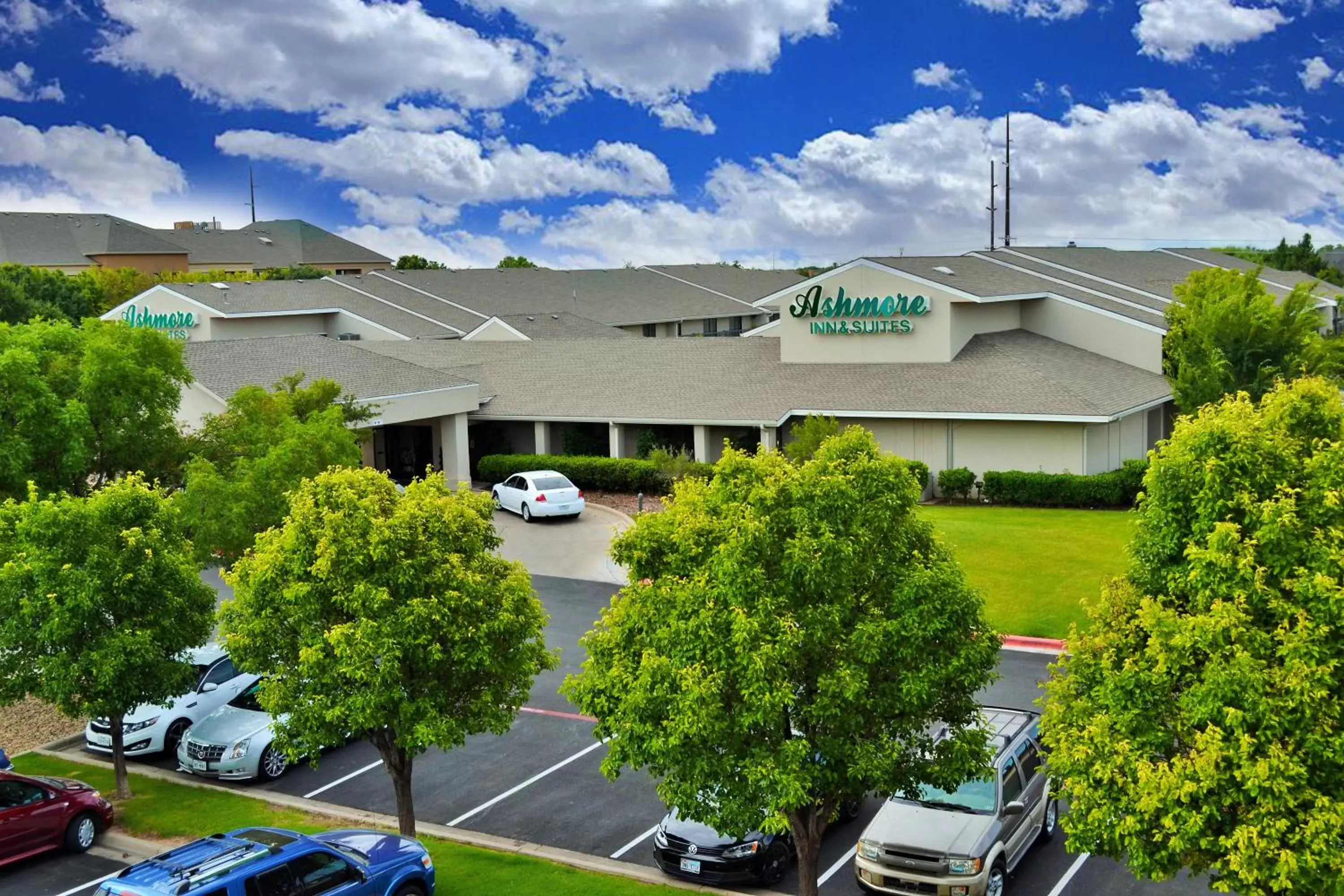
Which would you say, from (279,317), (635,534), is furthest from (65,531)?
(279,317)

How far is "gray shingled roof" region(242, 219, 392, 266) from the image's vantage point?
13275 centimetres

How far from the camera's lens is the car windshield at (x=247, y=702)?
Answer: 21.1 m

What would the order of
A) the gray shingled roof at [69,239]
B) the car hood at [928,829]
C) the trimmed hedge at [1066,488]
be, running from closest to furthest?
the car hood at [928,829], the trimmed hedge at [1066,488], the gray shingled roof at [69,239]

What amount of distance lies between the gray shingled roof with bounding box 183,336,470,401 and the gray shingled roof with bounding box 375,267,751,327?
27.1 m

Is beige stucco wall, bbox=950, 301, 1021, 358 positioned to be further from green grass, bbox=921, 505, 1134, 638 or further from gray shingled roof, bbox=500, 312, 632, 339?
gray shingled roof, bbox=500, 312, 632, 339

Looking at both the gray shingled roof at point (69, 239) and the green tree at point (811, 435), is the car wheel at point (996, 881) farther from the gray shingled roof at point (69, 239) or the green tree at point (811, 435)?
the gray shingled roof at point (69, 239)

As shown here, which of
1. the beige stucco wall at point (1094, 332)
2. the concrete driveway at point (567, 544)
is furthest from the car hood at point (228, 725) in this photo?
the beige stucco wall at point (1094, 332)

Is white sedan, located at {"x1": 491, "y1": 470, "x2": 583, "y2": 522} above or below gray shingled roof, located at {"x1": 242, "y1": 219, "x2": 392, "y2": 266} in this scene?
below

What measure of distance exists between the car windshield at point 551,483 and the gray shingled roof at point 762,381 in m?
5.38

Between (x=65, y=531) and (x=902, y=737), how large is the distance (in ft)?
40.9

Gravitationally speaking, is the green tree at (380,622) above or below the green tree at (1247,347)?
below

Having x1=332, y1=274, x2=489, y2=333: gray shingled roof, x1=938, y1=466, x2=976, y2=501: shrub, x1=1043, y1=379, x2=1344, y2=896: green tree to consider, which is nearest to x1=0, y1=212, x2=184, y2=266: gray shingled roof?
x1=332, y1=274, x2=489, y2=333: gray shingled roof

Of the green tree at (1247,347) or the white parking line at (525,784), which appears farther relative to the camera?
the green tree at (1247,347)

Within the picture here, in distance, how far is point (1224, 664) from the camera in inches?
417
